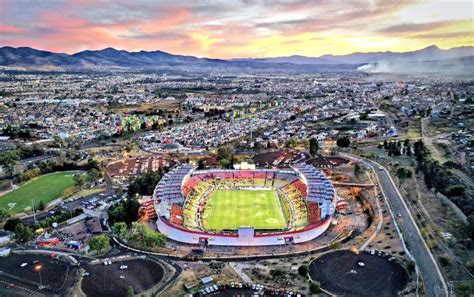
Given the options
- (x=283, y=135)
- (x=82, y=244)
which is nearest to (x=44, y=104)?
(x=283, y=135)

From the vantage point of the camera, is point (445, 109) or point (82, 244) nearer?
point (82, 244)

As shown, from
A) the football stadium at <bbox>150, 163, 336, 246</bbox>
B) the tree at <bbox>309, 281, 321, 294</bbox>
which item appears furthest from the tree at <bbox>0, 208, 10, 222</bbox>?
the tree at <bbox>309, 281, 321, 294</bbox>

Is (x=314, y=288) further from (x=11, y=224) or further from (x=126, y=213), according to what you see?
(x=11, y=224)

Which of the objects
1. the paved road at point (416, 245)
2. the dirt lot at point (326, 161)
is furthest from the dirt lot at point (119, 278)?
the dirt lot at point (326, 161)

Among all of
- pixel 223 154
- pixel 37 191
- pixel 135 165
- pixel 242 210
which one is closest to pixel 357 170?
pixel 242 210

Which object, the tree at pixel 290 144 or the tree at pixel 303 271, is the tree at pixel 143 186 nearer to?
the tree at pixel 303 271

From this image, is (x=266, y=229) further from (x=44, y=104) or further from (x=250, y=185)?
(x=44, y=104)
